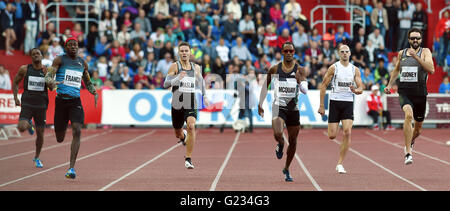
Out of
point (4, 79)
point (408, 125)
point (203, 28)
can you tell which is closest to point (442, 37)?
point (203, 28)

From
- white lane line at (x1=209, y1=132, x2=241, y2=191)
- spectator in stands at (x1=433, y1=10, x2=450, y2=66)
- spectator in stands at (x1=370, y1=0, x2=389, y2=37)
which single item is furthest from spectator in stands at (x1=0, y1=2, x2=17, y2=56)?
spectator in stands at (x1=433, y1=10, x2=450, y2=66)

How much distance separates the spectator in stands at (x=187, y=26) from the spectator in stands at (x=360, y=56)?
19.8ft

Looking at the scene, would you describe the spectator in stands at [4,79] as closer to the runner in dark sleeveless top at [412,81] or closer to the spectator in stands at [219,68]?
the spectator in stands at [219,68]

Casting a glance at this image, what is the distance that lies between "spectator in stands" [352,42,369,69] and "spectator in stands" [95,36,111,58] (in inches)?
355

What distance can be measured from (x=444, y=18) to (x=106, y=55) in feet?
42.0

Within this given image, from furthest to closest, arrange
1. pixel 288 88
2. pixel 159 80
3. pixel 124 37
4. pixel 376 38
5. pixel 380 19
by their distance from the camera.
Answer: pixel 380 19
pixel 376 38
pixel 124 37
pixel 159 80
pixel 288 88

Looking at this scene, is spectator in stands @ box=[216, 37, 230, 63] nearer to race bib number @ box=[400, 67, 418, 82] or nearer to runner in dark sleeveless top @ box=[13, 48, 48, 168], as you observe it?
runner in dark sleeveless top @ box=[13, 48, 48, 168]

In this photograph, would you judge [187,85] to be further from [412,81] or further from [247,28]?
[247,28]

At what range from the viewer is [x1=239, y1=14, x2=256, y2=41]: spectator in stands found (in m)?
28.4

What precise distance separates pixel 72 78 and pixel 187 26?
16082mm

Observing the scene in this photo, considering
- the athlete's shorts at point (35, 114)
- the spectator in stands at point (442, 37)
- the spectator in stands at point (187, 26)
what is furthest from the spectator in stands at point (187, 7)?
the athlete's shorts at point (35, 114)

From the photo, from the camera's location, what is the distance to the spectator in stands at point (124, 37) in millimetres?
27969

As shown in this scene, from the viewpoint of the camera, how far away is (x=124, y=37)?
2809 centimetres
